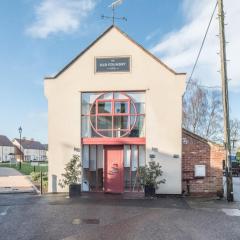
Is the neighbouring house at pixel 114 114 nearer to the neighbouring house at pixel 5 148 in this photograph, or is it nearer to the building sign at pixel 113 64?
the building sign at pixel 113 64

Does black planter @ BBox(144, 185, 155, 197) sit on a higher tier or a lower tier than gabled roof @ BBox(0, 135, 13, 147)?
lower

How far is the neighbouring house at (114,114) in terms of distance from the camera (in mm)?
19266

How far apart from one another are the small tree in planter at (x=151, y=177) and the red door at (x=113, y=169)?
4.39 ft

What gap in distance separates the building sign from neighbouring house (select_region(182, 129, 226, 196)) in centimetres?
411

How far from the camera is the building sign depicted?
19.8 meters

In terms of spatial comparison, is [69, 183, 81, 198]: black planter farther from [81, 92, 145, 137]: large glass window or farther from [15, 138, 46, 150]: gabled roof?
[15, 138, 46, 150]: gabled roof

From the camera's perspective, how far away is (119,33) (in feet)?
65.7

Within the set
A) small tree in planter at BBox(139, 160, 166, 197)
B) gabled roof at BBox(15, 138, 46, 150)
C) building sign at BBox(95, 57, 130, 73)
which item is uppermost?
building sign at BBox(95, 57, 130, 73)

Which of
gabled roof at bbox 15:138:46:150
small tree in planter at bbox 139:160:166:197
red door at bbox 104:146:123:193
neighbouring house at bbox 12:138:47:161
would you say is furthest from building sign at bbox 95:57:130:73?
gabled roof at bbox 15:138:46:150

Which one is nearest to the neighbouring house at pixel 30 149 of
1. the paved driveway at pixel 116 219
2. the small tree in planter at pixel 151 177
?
the small tree in planter at pixel 151 177

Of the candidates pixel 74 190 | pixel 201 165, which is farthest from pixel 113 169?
pixel 201 165

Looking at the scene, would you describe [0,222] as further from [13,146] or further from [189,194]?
[13,146]

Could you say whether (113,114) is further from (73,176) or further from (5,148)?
(5,148)

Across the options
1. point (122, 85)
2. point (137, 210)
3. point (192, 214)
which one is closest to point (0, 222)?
point (137, 210)
